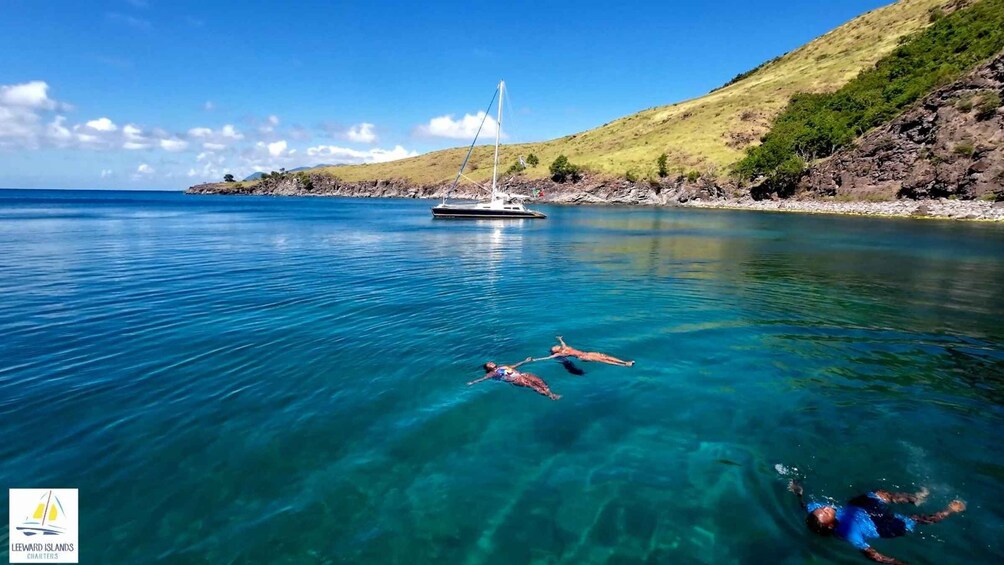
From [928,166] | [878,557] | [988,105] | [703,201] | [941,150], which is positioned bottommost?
[878,557]

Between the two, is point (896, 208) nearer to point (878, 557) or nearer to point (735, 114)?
point (735, 114)

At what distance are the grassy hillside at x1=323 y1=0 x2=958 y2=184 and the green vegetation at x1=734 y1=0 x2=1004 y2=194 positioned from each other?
13.0 meters

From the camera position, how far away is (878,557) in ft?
22.7

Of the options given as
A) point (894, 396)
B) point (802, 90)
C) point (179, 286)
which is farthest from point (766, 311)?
point (802, 90)

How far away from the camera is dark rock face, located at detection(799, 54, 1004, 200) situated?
67.7 metres

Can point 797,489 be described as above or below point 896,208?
below

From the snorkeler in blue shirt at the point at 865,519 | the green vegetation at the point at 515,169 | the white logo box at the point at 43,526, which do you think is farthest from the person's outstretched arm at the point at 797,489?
the green vegetation at the point at 515,169

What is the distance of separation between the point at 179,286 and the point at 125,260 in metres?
13.7

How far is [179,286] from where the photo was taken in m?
24.9

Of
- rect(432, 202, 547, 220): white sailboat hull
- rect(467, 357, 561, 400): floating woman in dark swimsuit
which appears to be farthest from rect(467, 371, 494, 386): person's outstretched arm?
rect(432, 202, 547, 220): white sailboat hull

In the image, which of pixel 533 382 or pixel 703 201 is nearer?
pixel 533 382

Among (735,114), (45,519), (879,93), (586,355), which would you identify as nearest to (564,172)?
(735,114)

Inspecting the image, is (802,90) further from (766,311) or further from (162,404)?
(162,404)

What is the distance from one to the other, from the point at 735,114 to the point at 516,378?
557 feet
